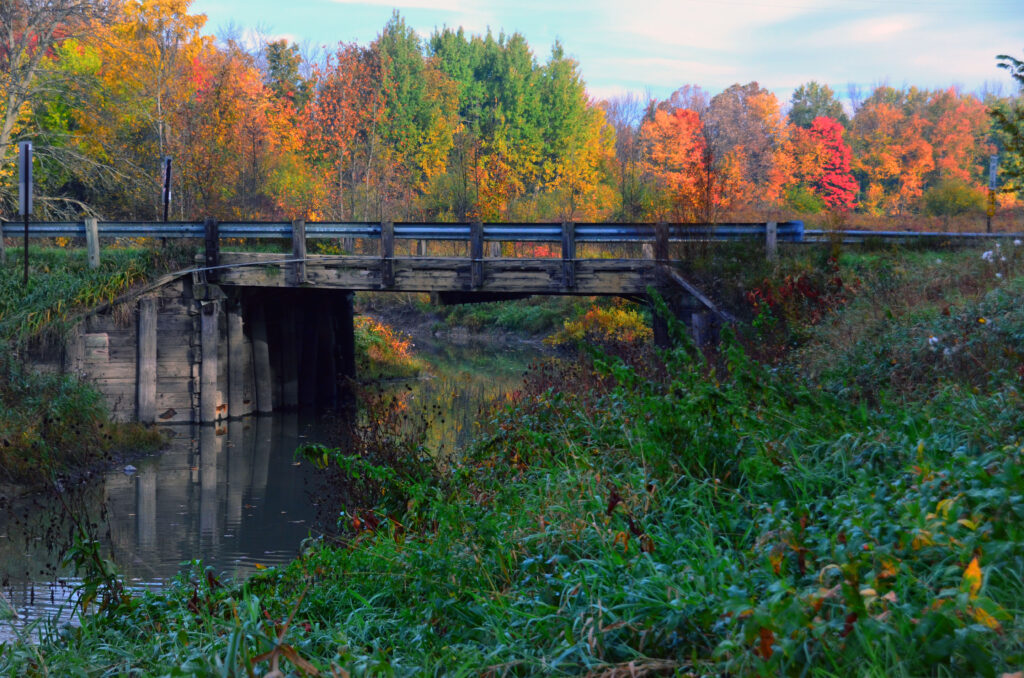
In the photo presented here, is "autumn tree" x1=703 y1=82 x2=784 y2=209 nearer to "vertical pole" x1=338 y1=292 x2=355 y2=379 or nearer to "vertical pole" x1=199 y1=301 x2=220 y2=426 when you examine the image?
"vertical pole" x1=338 y1=292 x2=355 y2=379

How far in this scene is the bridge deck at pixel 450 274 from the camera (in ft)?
51.8

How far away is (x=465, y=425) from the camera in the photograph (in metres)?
16.8

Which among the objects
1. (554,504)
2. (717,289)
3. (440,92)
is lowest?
(554,504)

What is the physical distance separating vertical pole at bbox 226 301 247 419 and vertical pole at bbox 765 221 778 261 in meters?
10.1

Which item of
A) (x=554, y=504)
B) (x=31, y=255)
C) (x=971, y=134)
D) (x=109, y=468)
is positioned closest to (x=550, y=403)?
(x=554, y=504)

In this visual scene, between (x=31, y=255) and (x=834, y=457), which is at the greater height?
(x=31, y=255)

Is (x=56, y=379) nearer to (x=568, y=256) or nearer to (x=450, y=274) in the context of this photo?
(x=450, y=274)

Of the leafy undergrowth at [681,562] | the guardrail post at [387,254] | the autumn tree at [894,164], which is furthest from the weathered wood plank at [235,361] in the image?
the autumn tree at [894,164]

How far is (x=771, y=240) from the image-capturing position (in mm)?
14445

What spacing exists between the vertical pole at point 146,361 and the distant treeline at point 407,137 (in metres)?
4.95

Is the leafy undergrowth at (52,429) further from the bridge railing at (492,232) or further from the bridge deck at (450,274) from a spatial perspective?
the bridge deck at (450,274)

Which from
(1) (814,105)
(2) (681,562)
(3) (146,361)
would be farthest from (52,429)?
(1) (814,105)

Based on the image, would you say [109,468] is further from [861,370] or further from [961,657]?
[961,657]

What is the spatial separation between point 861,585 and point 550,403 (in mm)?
4209
